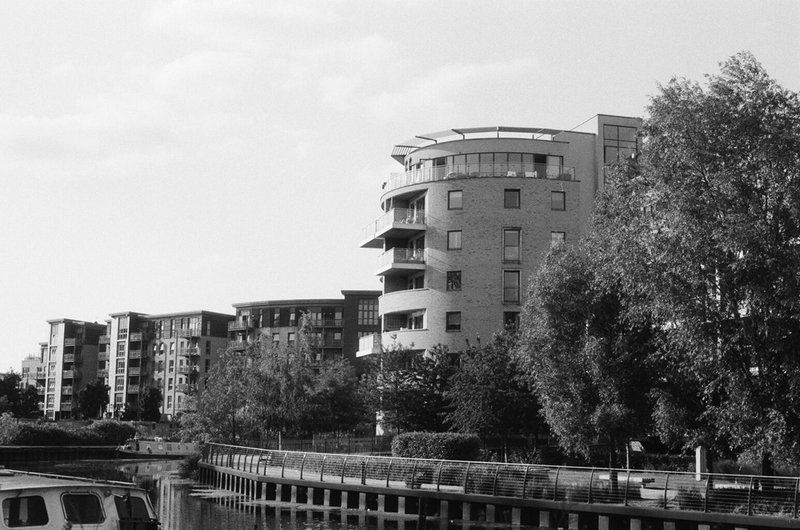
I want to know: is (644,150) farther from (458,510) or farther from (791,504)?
(458,510)

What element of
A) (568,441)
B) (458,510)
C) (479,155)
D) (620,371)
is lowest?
(458,510)

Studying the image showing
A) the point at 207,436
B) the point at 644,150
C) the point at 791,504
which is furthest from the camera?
the point at 207,436

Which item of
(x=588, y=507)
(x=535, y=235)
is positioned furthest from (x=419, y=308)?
(x=588, y=507)

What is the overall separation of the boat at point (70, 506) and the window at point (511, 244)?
1871 inches

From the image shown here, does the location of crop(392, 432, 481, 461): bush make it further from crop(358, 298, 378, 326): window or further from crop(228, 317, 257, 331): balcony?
crop(228, 317, 257, 331): balcony

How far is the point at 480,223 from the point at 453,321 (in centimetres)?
659

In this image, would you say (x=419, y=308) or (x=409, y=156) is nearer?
(x=419, y=308)

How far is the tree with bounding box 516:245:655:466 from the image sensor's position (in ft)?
Answer: 123

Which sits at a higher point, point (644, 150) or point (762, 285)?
point (644, 150)

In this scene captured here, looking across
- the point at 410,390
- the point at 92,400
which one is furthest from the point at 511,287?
the point at 92,400

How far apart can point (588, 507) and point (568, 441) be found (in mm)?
5322

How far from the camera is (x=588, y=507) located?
111 feet

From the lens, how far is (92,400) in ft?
498

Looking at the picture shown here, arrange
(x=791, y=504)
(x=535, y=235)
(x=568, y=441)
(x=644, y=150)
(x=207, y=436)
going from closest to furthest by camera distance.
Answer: (x=791, y=504) → (x=644, y=150) → (x=568, y=441) → (x=535, y=235) → (x=207, y=436)
